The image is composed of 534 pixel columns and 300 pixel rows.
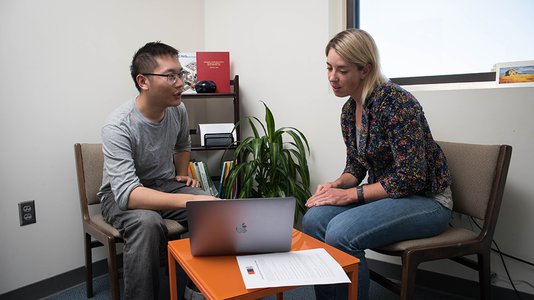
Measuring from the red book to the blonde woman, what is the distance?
3.49ft

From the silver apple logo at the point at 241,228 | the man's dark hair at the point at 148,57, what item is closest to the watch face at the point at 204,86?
the man's dark hair at the point at 148,57

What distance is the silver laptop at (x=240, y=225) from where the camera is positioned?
3.14ft

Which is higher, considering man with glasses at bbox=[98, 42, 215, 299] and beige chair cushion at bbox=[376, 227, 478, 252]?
man with glasses at bbox=[98, 42, 215, 299]

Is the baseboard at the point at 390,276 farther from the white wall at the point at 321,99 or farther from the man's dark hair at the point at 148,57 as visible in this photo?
the man's dark hair at the point at 148,57

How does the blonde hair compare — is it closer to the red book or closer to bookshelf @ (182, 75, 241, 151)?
the red book

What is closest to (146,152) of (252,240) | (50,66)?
(50,66)

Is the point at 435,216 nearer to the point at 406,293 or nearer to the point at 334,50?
the point at 406,293

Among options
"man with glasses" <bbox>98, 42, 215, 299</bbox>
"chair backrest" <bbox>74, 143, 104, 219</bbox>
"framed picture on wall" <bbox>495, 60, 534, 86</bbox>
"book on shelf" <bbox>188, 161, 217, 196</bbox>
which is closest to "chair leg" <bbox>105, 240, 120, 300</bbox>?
"man with glasses" <bbox>98, 42, 215, 299</bbox>

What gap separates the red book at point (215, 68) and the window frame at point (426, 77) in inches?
33.3

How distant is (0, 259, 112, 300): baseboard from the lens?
1.86 m

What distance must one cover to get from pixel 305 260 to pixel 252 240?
16cm

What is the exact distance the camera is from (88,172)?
1896 mm

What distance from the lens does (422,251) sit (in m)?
1.32

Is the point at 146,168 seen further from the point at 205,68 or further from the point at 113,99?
the point at 205,68
